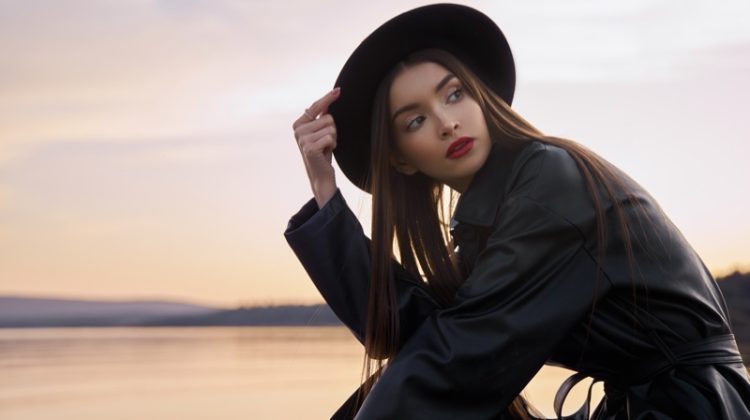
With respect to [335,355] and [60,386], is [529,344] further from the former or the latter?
[335,355]

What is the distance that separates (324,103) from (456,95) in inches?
13.9

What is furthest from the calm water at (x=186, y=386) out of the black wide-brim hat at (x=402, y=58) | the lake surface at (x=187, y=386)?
the black wide-brim hat at (x=402, y=58)

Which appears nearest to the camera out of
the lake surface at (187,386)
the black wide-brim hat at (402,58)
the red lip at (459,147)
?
the red lip at (459,147)

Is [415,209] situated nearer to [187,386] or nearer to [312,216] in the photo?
[312,216]

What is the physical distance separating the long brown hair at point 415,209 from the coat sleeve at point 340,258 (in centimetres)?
5

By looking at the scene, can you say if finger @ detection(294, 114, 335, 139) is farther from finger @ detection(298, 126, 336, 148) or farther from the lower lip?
the lower lip

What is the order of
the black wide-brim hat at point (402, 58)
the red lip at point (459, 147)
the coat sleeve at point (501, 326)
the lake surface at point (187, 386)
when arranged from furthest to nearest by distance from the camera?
1. the lake surface at point (187, 386)
2. the black wide-brim hat at point (402, 58)
3. the red lip at point (459, 147)
4. the coat sleeve at point (501, 326)

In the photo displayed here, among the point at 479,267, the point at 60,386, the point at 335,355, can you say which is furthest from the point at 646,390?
the point at 335,355

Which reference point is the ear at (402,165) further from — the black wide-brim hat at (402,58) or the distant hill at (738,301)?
the distant hill at (738,301)

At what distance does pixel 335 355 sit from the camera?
15.1 meters

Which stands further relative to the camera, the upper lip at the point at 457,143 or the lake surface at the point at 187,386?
the lake surface at the point at 187,386

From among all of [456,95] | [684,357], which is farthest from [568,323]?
[456,95]

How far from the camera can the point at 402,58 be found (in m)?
2.44

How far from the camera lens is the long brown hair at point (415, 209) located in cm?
226
